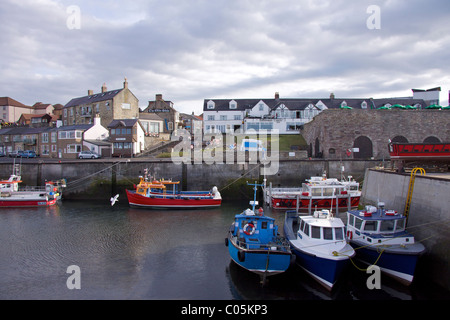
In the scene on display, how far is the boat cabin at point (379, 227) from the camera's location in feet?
50.4

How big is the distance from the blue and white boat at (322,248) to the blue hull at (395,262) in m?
1.15

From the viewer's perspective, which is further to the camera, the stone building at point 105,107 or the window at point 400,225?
the stone building at point 105,107

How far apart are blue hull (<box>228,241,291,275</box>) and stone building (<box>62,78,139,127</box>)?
54.5 metres

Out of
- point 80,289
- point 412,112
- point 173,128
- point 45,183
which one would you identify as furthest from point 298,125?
point 80,289

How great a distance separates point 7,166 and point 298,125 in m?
46.5

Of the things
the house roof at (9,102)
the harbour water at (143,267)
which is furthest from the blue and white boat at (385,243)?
the house roof at (9,102)

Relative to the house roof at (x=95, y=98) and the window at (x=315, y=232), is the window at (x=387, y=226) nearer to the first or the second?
the window at (x=315, y=232)

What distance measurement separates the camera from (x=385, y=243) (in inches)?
594

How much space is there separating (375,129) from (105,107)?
50.0 meters

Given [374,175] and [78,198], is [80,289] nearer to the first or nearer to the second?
[374,175]

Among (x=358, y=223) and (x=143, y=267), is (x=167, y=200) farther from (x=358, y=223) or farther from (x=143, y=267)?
(x=358, y=223)

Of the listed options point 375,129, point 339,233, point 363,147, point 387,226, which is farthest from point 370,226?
point 375,129

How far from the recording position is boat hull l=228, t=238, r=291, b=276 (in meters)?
14.6

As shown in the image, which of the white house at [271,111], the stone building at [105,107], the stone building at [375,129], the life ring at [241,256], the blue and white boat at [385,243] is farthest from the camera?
the stone building at [105,107]
